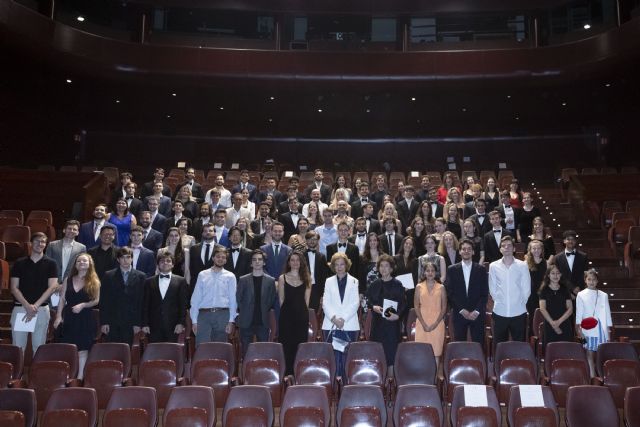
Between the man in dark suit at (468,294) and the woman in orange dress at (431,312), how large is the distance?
0.28 m

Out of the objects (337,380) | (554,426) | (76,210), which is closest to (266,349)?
(337,380)

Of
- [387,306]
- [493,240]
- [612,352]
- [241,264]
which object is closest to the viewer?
[612,352]

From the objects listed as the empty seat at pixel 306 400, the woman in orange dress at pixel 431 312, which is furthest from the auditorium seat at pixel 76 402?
the woman in orange dress at pixel 431 312

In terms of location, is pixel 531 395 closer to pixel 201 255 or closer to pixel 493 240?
pixel 493 240

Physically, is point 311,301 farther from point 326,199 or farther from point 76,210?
point 76,210

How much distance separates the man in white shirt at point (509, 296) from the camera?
291 inches

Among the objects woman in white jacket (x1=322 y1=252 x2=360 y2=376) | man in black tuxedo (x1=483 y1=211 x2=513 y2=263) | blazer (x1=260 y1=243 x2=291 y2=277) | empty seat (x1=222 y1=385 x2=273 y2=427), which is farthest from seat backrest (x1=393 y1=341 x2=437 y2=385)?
man in black tuxedo (x1=483 y1=211 x2=513 y2=263)

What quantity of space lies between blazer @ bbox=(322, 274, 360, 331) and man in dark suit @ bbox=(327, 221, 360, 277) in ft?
2.98

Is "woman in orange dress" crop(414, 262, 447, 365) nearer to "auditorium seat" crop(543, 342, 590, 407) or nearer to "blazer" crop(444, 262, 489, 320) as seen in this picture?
"blazer" crop(444, 262, 489, 320)

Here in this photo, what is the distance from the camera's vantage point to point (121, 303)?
287 inches

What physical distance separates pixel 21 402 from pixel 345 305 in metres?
2.90

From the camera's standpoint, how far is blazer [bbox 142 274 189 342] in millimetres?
7207

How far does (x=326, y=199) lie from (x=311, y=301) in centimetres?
374

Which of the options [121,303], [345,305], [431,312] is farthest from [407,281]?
[121,303]
